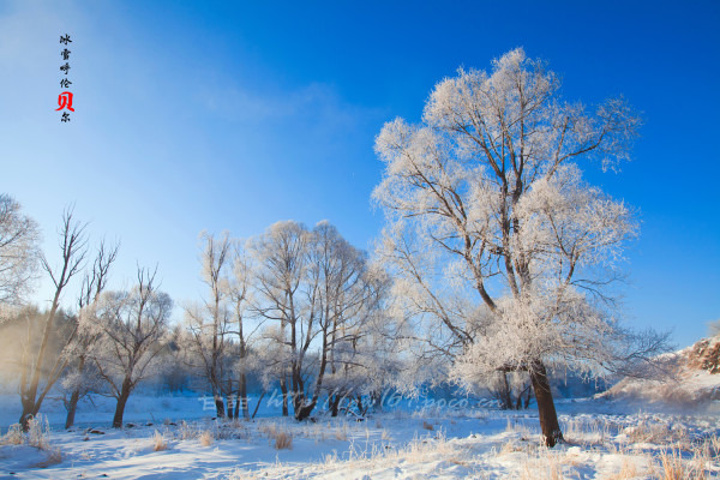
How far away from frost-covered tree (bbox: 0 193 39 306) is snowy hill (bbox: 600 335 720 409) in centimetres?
2427

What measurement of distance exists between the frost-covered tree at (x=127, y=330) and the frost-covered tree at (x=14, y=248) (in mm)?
4807

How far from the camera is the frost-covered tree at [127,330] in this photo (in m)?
16.3

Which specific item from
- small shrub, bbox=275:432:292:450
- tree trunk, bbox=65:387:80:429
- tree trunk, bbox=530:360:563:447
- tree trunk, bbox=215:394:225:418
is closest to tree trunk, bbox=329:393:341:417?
tree trunk, bbox=215:394:225:418

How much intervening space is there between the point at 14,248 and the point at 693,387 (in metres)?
31.1

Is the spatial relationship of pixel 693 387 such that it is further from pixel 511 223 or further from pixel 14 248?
pixel 14 248

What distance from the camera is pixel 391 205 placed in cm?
895

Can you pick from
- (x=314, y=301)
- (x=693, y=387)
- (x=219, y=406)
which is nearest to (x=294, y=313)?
(x=314, y=301)

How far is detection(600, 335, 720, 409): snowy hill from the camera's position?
1695 cm

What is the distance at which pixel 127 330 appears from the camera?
55.1 feet

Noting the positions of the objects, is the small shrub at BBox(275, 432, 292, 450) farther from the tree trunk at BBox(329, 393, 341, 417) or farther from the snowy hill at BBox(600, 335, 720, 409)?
the snowy hill at BBox(600, 335, 720, 409)

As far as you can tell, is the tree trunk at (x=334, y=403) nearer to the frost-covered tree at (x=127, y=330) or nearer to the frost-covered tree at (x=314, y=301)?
the frost-covered tree at (x=314, y=301)

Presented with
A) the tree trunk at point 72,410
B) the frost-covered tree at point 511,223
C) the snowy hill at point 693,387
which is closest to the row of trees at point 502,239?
the frost-covered tree at point 511,223

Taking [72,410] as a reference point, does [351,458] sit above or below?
above

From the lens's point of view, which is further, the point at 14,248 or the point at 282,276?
the point at 282,276
